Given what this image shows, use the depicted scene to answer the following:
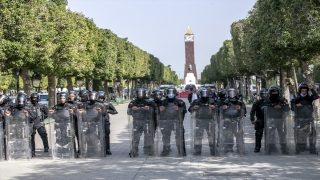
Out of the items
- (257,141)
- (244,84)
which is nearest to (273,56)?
(257,141)

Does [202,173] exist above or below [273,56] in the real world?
below

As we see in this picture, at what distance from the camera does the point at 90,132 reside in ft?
44.0

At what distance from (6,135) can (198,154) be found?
4709mm

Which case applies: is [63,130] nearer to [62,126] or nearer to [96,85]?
[62,126]

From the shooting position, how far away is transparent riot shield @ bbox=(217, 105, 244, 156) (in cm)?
1327

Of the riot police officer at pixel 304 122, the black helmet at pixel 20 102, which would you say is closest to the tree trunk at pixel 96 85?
the black helmet at pixel 20 102

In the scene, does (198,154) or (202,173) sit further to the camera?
(198,154)

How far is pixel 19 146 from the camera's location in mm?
13508

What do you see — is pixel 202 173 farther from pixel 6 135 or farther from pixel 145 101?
pixel 6 135

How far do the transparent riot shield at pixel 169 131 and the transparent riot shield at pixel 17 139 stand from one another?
322 cm

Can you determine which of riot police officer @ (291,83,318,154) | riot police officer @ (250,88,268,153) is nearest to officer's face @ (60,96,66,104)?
riot police officer @ (250,88,268,153)

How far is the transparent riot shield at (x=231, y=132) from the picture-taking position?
1327cm

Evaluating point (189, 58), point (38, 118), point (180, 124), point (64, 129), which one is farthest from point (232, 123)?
point (189, 58)

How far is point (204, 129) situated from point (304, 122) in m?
2.42
